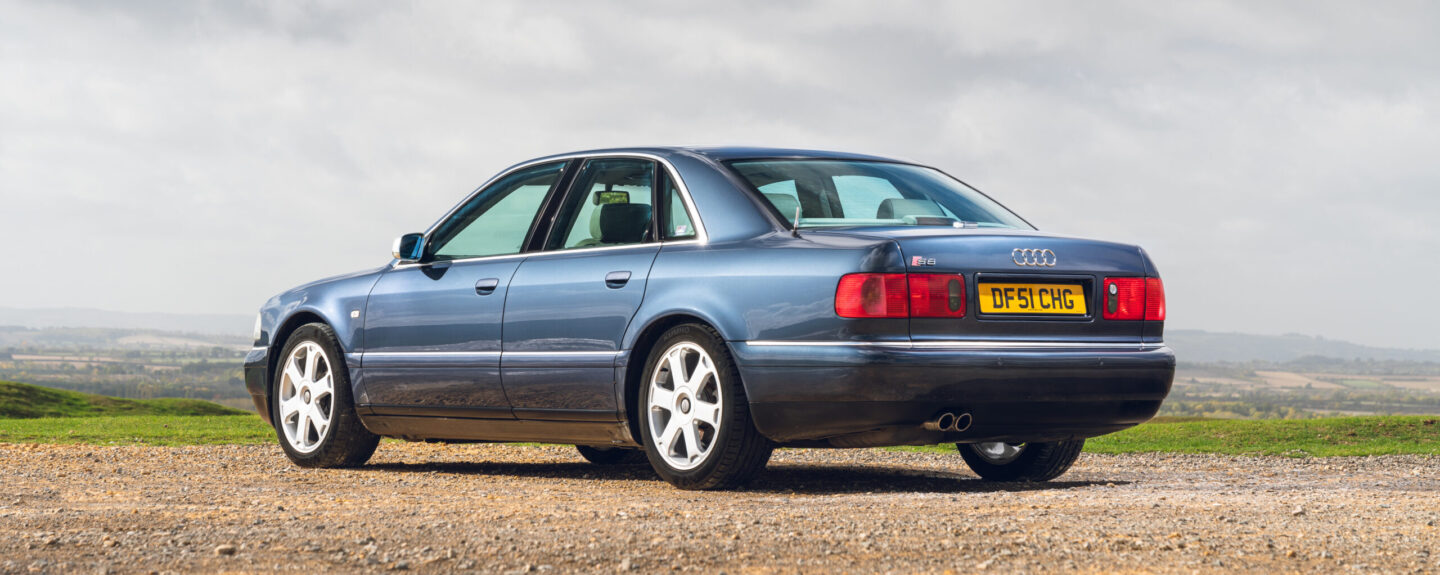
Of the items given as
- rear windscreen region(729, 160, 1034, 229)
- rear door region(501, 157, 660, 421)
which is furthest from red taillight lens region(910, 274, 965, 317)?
rear door region(501, 157, 660, 421)

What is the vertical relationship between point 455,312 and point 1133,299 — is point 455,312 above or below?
below

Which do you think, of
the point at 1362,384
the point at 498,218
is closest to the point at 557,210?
the point at 498,218

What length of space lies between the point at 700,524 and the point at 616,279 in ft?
6.68

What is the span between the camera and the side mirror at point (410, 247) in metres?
8.04

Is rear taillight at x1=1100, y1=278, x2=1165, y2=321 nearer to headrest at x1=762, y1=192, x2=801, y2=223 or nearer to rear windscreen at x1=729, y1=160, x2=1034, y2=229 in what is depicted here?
rear windscreen at x1=729, y1=160, x2=1034, y2=229

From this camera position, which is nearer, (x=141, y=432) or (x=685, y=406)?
(x=685, y=406)

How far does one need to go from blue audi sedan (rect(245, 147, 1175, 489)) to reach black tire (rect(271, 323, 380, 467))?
0.65 ft

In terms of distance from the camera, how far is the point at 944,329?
589 centimetres

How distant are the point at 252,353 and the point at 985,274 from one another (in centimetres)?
500

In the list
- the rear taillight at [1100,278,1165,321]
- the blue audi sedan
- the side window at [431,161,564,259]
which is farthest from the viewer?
the side window at [431,161,564,259]

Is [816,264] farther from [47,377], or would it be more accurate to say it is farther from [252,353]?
[47,377]

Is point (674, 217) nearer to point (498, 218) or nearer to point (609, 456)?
point (498, 218)

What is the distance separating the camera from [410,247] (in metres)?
8.05

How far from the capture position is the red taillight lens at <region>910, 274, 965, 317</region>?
5840 mm
